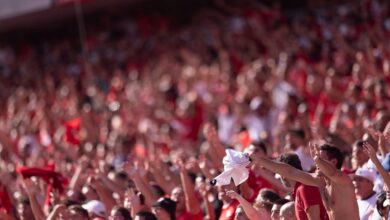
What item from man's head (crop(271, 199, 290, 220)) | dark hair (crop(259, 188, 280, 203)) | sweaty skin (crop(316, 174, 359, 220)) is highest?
sweaty skin (crop(316, 174, 359, 220))

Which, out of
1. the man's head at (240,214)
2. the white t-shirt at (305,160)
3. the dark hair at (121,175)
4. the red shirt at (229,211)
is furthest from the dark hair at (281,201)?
the dark hair at (121,175)

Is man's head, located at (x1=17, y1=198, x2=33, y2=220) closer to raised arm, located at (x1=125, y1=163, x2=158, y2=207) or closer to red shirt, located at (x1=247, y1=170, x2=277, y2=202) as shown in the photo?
raised arm, located at (x1=125, y1=163, x2=158, y2=207)

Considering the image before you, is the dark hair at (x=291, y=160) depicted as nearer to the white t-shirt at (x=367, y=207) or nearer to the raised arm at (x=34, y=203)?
the white t-shirt at (x=367, y=207)

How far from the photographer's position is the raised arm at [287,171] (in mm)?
6844

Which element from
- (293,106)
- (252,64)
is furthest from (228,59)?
(293,106)

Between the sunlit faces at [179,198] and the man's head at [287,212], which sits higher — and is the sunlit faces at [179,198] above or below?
below

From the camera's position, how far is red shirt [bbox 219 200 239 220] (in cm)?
839

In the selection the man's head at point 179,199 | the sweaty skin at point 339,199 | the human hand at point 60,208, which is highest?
the sweaty skin at point 339,199

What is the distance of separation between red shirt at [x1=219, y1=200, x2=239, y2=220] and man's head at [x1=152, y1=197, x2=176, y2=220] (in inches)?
15.2

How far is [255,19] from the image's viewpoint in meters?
18.3

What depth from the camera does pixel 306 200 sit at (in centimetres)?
733

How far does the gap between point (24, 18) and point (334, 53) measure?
8254 millimetres

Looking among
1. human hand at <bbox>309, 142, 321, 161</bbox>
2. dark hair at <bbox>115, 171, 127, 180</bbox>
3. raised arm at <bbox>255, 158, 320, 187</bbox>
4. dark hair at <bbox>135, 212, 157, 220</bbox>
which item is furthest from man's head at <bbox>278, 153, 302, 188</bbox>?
dark hair at <bbox>115, 171, 127, 180</bbox>

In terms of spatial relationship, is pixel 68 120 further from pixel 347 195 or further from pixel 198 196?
pixel 347 195
